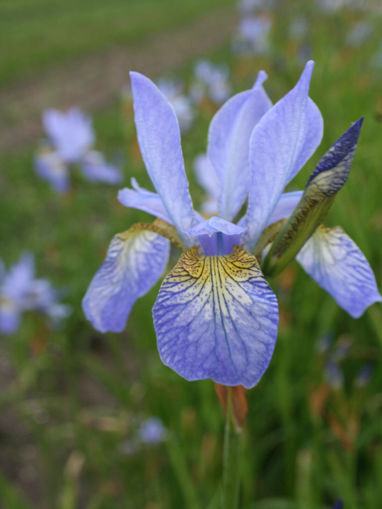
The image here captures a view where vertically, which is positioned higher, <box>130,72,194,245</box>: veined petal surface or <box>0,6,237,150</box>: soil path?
<box>0,6,237,150</box>: soil path

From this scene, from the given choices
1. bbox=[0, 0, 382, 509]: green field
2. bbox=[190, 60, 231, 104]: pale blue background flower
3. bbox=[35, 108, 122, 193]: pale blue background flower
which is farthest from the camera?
bbox=[190, 60, 231, 104]: pale blue background flower

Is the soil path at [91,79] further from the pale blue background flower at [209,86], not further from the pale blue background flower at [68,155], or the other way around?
the pale blue background flower at [68,155]

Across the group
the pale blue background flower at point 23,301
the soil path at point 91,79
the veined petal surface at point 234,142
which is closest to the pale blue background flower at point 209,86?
the pale blue background flower at point 23,301

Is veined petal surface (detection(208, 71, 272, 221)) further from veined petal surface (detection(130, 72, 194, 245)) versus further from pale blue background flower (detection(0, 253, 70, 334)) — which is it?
pale blue background flower (detection(0, 253, 70, 334))

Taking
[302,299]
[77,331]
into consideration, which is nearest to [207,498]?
[302,299]

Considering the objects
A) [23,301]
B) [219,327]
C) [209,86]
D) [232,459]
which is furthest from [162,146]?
[209,86]

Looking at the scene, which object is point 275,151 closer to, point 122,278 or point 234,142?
point 234,142

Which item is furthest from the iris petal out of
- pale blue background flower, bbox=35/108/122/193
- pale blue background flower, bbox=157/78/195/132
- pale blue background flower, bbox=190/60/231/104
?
pale blue background flower, bbox=190/60/231/104
